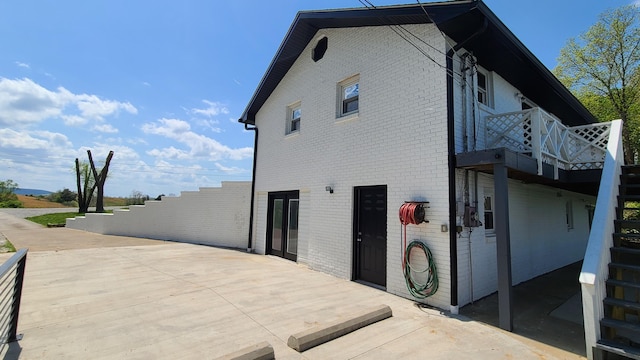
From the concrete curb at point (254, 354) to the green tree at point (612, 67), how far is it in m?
25.9

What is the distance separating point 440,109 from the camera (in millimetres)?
5477

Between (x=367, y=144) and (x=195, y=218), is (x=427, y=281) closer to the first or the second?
(x=367, y=144)

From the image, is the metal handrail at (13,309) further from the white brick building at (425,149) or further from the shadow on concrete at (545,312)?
the shadow on concrete at (545,312)

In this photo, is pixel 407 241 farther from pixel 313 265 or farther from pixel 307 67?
pixel 307 67

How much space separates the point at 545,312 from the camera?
5164mm

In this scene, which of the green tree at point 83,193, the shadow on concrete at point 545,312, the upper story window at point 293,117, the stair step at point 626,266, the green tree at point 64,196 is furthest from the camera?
the green tree at point 64,196

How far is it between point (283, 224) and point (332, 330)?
6.00 m

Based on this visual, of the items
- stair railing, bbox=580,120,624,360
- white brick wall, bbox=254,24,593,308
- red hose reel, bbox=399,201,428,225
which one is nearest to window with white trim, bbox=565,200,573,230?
white brick wall, bbox=254,24,593,308

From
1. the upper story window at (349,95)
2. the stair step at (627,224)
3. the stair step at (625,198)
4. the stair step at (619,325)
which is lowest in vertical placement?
the stair step at (619,325)

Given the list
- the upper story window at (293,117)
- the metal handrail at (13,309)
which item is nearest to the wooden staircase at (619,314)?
the metal handrail at (13,309)

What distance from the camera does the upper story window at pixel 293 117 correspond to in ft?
32.3

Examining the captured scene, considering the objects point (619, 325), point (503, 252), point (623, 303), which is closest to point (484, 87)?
point (503, 252)

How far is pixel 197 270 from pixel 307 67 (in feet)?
22.2

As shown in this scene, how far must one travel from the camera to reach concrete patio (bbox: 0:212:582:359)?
3.54m
